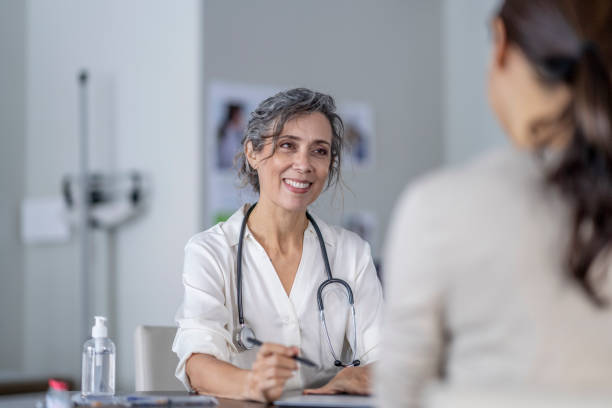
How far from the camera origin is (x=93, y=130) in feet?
14.5

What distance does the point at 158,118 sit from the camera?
4113 millimetres

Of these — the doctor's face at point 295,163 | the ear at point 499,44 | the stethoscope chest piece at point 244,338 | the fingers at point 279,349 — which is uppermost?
the ear at point 499,44

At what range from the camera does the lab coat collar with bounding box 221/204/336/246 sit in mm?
1945

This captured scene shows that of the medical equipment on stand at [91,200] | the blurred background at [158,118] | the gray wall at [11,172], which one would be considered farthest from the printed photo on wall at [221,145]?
the gray wall at [11,172]

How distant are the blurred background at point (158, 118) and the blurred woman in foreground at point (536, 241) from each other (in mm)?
3089

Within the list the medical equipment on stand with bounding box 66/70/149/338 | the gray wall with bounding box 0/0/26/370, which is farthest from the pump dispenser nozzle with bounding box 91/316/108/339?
the gray wall with bounding box 0/0/26/370

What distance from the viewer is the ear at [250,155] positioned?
2057 mm

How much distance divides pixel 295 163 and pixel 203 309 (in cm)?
44

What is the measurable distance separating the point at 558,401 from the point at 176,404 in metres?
0.79

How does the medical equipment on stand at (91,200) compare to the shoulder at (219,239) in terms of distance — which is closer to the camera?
the shoulder at (219,239)

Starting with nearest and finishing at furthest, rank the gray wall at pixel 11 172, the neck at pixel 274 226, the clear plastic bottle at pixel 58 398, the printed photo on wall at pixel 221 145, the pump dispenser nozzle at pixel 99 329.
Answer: the clear plastic bottle at pixel 58 398, the pump dispenser nozzle at pixel 99 329, the neck at pixel 274 226, the printed photo on wall at pixel 221 145, the gray wall at pixel 11 172

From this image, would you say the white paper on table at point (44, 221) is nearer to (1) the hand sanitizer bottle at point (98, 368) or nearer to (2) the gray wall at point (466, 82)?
(2) the gray wall at point (466, 82)

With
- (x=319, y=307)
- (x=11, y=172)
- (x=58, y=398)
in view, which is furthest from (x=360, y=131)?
(x=58, y=398)

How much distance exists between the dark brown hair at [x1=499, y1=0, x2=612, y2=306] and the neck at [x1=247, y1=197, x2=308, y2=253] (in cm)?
119
